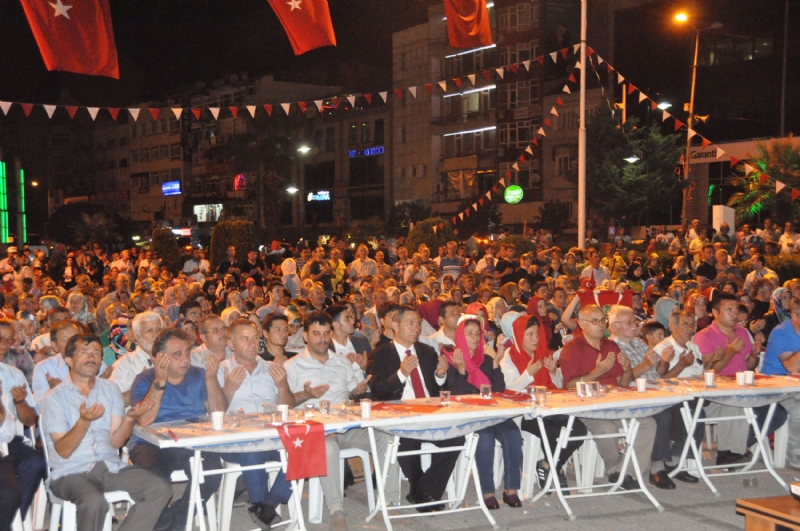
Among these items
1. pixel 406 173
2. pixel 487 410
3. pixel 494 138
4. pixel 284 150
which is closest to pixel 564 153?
pixel 494 138

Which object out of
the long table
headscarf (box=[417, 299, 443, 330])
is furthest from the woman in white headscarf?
the long table

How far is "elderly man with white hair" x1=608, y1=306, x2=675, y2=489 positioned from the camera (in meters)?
7.21

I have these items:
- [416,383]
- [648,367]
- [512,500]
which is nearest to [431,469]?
[512,500]

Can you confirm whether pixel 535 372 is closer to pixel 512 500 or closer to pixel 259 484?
pixel 512 500

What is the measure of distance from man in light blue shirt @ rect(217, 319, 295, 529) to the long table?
9.7 inches

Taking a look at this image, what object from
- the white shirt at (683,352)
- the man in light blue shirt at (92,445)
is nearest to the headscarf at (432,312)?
the white shirt at (683,352)

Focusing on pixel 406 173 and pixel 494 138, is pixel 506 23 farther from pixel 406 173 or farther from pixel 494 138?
pixel 406 173

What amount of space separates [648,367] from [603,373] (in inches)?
18.9

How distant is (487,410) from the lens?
19.8 ft

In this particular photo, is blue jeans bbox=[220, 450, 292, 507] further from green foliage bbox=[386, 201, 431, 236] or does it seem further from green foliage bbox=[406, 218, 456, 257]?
green foliage bbox=[386, 201, 431, 236]

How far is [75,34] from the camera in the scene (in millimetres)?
10430

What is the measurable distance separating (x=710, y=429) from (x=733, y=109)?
3102 centimetres

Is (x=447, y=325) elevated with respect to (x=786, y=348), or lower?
elevated

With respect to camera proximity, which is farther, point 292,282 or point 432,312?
point 292,282
